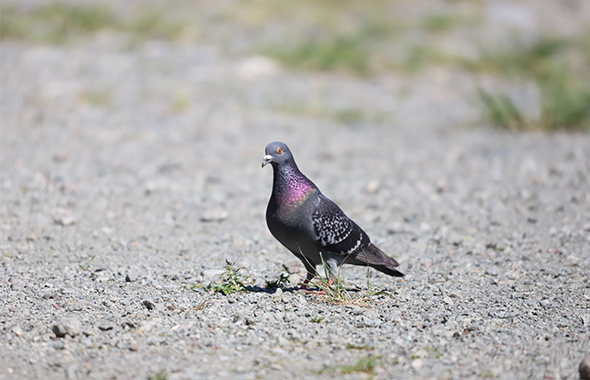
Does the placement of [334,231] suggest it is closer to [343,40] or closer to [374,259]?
[374,259]

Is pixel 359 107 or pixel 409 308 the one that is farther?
pixel 359 107

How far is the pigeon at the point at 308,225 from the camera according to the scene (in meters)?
3.99

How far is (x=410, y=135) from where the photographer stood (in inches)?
354

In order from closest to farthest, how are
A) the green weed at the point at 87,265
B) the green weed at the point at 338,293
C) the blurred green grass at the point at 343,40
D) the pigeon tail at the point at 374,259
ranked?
the green weed at the point at 338,293, the pigeon tail at the point at 374,259, the green weed at the point at 87,265, the blurred green grass at the point at 343,40

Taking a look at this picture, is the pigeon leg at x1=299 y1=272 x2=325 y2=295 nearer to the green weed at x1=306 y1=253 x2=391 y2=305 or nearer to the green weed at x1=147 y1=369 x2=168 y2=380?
the green weed at x1=306 y1=253 x2=391 y2=305

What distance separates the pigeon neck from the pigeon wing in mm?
109

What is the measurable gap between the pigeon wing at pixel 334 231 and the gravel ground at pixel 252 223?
34 centimetres

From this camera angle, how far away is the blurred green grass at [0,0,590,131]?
30.5 feet

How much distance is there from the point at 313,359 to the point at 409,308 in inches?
36.7

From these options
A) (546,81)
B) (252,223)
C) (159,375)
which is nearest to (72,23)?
(252,223)

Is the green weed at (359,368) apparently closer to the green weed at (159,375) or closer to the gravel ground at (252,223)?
the gravel ground at (252,223)

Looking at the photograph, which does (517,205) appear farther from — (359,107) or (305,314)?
(359,107)

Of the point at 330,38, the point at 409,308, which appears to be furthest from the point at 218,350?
the point at 330,38

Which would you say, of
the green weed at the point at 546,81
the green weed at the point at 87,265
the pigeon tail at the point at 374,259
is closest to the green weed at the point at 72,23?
the green weed at the point at 546,81
